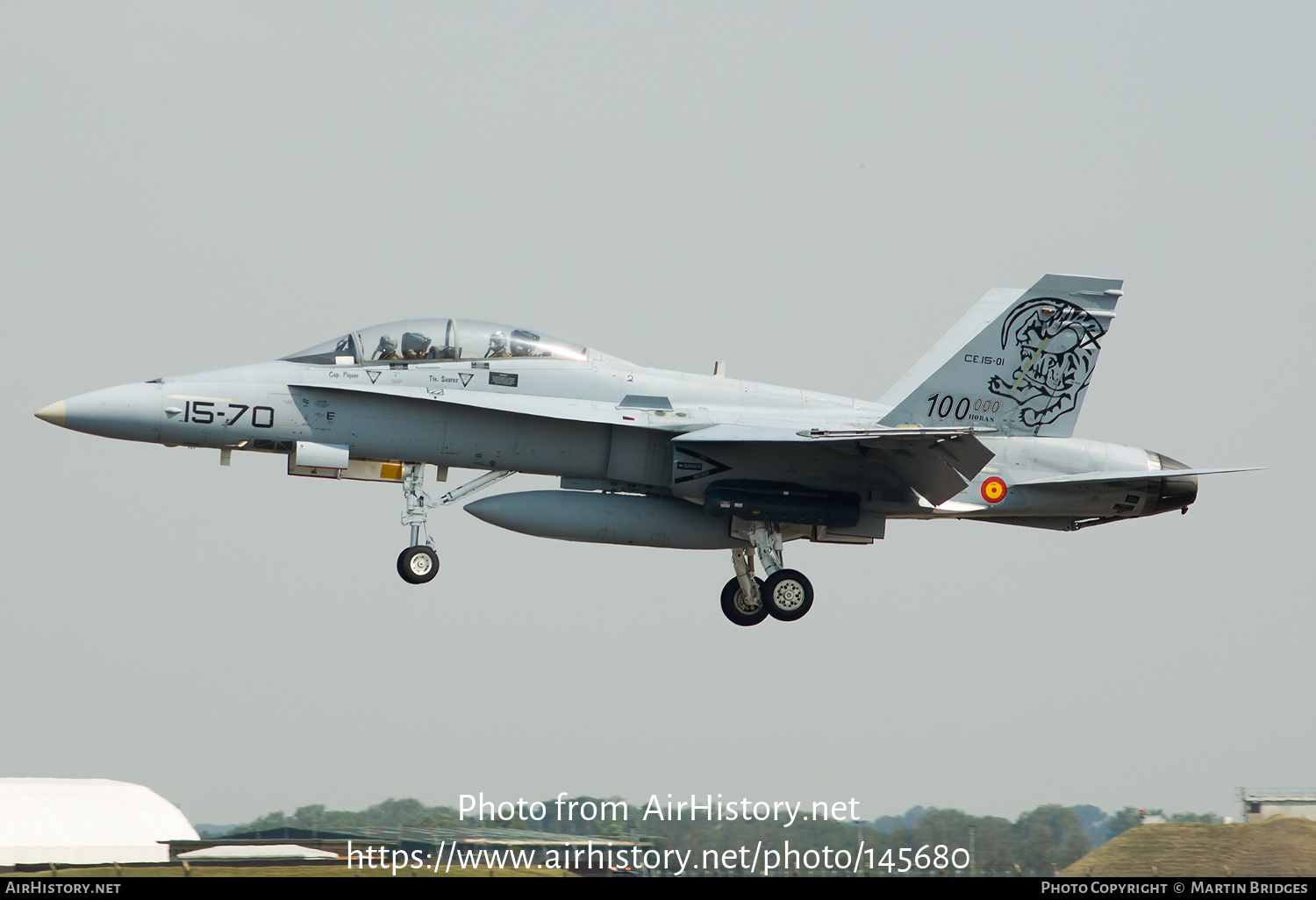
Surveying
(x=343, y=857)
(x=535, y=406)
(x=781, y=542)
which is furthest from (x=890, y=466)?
(x=343, y=857)

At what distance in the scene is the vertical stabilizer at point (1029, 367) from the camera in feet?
64.2

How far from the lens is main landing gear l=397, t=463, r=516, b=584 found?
58.4 ft

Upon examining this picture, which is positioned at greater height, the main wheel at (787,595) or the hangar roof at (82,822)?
the main wheel at (787,595)

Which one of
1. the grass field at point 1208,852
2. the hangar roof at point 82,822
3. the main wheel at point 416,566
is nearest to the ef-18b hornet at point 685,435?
the main wheel at point 416,566

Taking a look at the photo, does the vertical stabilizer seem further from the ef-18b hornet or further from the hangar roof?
the hangar roof

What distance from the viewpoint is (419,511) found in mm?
18109

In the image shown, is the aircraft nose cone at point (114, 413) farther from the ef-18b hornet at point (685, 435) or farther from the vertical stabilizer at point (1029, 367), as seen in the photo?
the vertical stabilizer at point (1029, 367)

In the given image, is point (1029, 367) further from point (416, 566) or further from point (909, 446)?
point (416, 566)

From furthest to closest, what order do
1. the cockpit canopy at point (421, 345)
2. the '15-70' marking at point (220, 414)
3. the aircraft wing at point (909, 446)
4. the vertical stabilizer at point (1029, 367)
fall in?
1. the vertical stabilizer at point (1029, 367)
2. the cockpit canopy at point (421, 345)
3. the aircraft wing at point (909, 446)
4. the '15-70' marking at point (220, 414)

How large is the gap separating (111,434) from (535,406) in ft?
17.0

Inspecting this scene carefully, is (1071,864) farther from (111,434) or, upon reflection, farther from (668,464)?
(111,434)

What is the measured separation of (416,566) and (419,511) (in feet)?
2.41

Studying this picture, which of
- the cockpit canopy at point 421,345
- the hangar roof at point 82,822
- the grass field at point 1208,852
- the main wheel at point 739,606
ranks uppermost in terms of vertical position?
the cockpit canopy at point 421,345

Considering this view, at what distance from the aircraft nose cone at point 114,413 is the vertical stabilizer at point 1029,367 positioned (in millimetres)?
9762
